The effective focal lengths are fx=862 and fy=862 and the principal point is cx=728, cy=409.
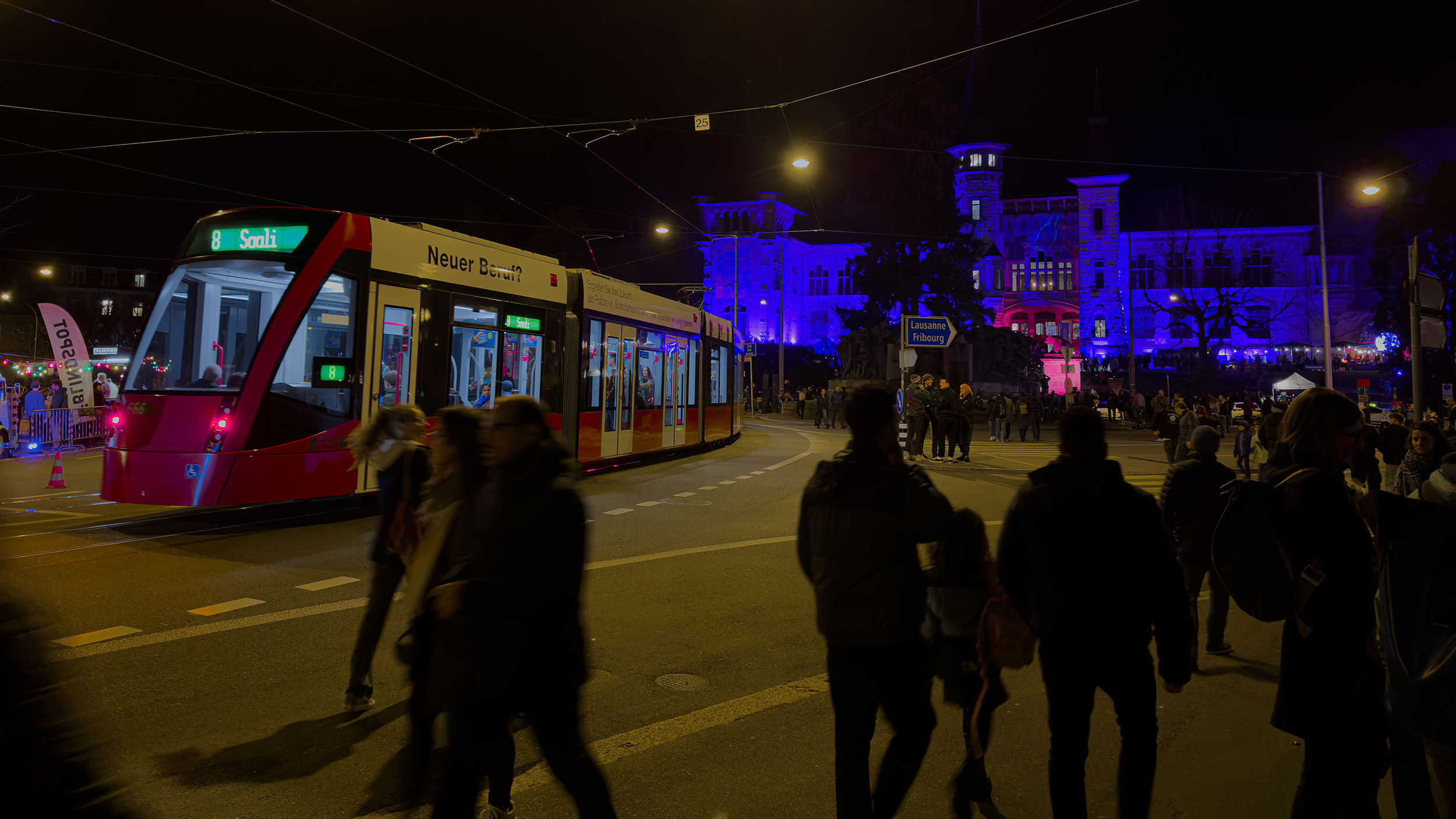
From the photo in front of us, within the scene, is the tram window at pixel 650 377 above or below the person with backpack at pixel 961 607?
above

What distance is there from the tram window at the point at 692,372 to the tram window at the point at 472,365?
8.06 m

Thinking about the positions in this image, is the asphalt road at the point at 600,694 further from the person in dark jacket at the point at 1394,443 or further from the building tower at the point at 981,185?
the building tower at the point at 981,185

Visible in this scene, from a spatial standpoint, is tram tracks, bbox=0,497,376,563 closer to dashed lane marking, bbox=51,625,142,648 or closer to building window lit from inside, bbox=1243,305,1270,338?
dashed lane marking, bbox=51,625,142,648

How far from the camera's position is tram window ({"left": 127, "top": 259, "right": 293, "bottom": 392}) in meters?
9.12

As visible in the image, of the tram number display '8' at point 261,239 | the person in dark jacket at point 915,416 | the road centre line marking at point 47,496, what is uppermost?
the tram number display '8' at point 261,239

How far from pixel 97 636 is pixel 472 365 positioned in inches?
255

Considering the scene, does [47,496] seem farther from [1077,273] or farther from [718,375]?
[1077,273]

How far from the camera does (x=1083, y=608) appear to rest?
2916 millimetres

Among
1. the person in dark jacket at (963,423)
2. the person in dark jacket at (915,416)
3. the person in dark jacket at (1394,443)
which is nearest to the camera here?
the person in dark jacket at (1394,443)

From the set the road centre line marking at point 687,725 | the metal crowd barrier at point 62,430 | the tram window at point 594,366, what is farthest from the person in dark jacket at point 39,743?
the metal crowd barrier at point 62,430

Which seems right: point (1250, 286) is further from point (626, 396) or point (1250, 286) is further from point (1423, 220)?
point (626, 396)

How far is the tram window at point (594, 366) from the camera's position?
48.2ft

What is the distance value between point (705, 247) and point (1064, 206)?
1211 inches

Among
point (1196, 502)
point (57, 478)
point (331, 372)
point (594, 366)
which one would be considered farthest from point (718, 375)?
point (1196, 502)
